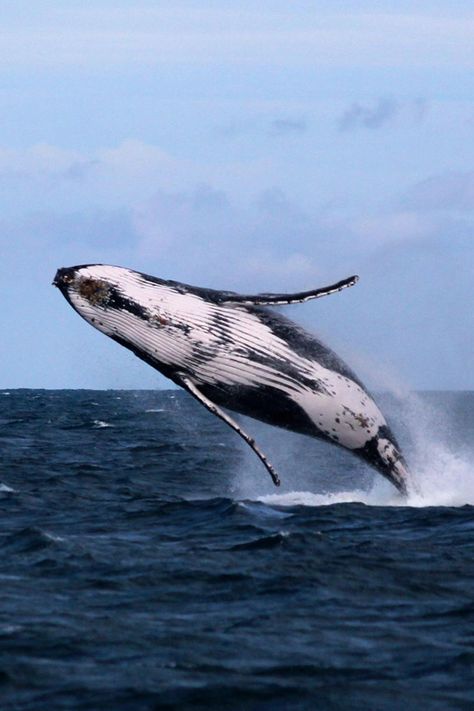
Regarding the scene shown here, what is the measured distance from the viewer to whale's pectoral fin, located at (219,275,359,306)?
1552 cm

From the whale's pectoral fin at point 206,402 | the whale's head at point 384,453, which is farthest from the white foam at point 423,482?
the whale's pectoral fin at point 206,402

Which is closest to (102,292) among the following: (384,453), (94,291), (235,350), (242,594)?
(94,291)

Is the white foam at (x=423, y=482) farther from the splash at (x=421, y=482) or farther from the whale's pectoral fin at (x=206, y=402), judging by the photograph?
the whale's pectoral fin at (x=206, y=402)

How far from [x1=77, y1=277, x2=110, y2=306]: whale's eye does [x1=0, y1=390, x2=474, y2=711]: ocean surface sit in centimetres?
357

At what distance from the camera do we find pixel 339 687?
36.0ft

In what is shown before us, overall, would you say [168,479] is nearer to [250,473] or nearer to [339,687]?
[250,473]

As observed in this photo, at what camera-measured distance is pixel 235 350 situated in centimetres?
1636

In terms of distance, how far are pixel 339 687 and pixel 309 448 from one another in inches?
1298

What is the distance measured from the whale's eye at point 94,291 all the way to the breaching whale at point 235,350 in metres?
0.01

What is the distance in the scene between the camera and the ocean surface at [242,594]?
11.0 metres

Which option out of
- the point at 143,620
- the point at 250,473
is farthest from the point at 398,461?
the point at 250,473

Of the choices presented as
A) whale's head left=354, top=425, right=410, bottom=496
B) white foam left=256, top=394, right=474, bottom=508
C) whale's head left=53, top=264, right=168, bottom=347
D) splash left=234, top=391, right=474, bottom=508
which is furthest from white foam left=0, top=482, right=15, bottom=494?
whale's head left=53, top=264, right=168, bottom=347

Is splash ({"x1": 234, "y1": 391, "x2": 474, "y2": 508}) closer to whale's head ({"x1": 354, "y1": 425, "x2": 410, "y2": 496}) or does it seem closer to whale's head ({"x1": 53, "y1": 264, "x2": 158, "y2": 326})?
whale's head ({"x1": 354, "y1": 425, "x2": 410, "y2": 496})

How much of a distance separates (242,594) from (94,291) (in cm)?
433
